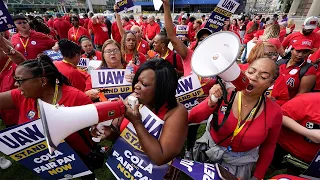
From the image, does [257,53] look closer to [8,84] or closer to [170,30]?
[170,30]

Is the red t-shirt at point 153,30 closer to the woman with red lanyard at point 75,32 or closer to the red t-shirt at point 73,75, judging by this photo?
the woman with red lanyard at point 75,32

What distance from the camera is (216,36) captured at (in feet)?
5.72

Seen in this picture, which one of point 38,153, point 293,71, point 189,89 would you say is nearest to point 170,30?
point 189,89

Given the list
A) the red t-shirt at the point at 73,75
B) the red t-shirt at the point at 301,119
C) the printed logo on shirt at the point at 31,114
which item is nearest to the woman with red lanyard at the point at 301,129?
the red t-shirt at the point at 301,119

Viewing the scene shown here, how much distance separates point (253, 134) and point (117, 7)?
4859 mm

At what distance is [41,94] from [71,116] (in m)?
0.85

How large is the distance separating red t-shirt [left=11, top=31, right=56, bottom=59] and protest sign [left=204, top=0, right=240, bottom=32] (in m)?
3.82

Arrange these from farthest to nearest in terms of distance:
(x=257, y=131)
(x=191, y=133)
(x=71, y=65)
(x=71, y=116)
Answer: (x=191, y=133)
(x=71, y=65)
(x=257, y=131)
(x=71, y=116)

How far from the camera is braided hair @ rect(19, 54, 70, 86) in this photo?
185cm

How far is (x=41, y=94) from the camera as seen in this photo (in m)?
1.92

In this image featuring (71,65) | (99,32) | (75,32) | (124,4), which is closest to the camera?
(71,65)

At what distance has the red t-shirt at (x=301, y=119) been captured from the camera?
1.86 m

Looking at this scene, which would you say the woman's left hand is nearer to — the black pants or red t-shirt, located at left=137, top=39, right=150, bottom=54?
the black pants

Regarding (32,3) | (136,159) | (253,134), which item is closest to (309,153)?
(253,134)
